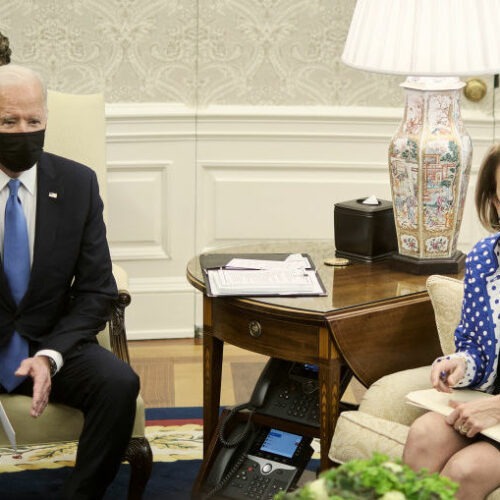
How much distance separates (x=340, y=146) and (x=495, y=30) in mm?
1854

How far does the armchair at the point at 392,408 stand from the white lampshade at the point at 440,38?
575 mm

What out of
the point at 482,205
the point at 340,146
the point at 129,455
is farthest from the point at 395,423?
the point at 340,146

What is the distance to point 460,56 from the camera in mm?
2990

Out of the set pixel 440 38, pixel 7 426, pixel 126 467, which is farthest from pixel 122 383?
pixel 440 38

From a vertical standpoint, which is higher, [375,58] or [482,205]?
[375,58]

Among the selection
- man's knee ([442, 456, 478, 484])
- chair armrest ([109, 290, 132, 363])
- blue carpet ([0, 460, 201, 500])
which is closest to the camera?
man's knee ([442, 456, 478, 484])

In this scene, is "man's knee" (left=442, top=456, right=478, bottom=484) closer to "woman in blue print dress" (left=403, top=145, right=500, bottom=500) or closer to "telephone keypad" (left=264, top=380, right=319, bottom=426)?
"woman in blue print dress" (left=403, top=145, right=500, bottom=500)

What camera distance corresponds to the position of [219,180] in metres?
4.84

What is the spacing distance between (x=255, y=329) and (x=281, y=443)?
38 cm

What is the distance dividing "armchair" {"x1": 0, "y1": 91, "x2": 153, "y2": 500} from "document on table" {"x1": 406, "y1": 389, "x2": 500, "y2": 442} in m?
0.80

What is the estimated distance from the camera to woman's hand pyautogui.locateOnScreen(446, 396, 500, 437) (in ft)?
8.32

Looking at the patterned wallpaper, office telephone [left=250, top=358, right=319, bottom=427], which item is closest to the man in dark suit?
office telephone [left=250, top=358, right=319, bottom=427]

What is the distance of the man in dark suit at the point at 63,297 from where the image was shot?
3018 millimetres

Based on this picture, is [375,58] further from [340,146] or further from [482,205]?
[340,146]
